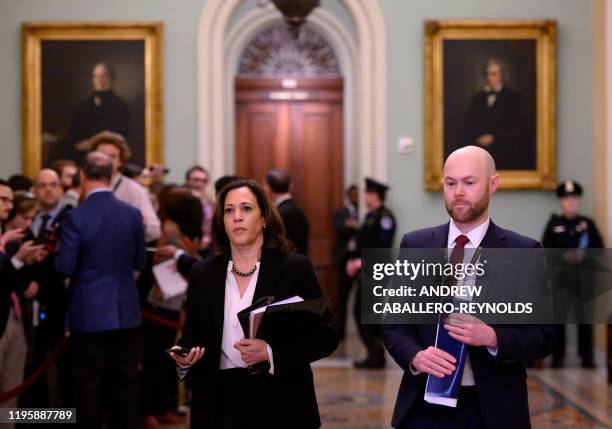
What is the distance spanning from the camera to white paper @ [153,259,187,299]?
6.91 metres

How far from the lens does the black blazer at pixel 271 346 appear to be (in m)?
3.64

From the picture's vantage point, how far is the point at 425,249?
3.25m

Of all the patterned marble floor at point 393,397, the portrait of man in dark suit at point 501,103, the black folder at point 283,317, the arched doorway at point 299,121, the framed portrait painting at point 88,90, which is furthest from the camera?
the arched doorway at point 299,121

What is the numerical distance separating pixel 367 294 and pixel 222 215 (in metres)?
1.01

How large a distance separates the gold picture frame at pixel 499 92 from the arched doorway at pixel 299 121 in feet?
11.0

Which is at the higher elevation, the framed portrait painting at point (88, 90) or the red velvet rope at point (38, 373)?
the framed portrait painting at point (88, 90)

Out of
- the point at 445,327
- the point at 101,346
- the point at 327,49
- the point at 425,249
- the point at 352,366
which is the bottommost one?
the point at 352,366

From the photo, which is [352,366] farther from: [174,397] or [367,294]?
[367,294]

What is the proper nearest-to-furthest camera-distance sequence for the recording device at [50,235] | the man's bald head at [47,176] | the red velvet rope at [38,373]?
the red velvet rope at [38,373], the recording device at [50,235], the man's bald head at [47,176]

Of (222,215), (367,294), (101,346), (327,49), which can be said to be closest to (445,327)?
(367,294)

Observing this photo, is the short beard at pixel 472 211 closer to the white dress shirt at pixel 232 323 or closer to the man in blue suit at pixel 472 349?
the man in blue suit at pixel 472 349

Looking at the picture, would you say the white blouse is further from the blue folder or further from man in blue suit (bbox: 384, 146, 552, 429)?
the blue folder

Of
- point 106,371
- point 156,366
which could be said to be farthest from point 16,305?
point 156,366

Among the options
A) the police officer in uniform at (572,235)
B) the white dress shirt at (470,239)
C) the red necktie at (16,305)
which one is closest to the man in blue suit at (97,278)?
the red necktie at (16,305)
